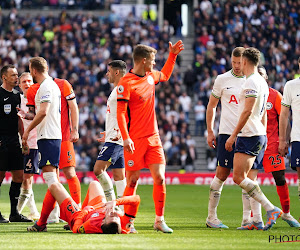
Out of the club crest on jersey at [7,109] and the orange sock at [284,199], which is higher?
the club crest on jersey at [7,109]

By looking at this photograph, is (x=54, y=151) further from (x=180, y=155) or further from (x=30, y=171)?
(x=180, y=155)

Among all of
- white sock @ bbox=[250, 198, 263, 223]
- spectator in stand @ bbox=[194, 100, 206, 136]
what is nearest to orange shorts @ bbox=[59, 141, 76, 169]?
white sock @ bbox=[250, 198, 263, 223]

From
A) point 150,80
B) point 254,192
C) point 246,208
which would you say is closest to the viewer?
point 150,80

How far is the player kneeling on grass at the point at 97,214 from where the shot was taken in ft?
26.9

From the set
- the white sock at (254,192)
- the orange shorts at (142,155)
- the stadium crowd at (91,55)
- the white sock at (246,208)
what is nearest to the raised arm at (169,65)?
the orange shorts at (142,155)

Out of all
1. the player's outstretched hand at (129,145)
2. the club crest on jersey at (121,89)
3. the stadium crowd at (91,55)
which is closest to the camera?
the player's outstretched hand at (129,145)

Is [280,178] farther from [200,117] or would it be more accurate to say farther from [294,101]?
[200,117]

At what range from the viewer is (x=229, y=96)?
1025cm

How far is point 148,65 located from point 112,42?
21.3 m

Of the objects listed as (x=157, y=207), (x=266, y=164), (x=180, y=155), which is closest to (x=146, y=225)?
(x=157, y=207)

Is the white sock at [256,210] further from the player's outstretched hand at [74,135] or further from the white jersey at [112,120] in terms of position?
the player's outstretched hand at [74,135]

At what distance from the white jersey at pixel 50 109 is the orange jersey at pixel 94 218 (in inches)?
58.4

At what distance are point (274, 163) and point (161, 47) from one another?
19212mm

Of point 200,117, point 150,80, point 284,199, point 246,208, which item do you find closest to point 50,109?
point 150,80
